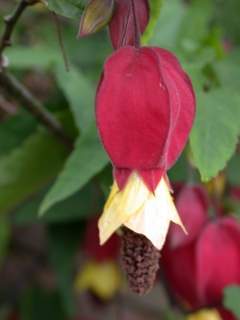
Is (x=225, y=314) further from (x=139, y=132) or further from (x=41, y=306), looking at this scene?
(x=41, y=306)

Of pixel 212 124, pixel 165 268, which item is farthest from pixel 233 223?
pixel 212 124

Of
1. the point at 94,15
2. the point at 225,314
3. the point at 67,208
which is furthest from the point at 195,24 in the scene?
the point at 94,15

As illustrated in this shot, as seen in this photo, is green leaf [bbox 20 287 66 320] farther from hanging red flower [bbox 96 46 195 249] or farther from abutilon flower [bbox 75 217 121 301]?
hanging red flower [bbox 96 46 195 249]

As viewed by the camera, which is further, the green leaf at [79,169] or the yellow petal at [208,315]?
the yellow petal at [208,315]

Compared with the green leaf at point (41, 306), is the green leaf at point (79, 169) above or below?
above

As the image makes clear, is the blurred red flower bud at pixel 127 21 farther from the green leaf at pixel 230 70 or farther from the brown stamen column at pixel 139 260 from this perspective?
the green leaf at pixel 230 70

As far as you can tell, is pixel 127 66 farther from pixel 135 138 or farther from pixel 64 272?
pixel 64 272

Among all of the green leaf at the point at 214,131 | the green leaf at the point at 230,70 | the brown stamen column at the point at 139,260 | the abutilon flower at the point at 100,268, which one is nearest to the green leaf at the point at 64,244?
the abutilon flower at the point at 100,268

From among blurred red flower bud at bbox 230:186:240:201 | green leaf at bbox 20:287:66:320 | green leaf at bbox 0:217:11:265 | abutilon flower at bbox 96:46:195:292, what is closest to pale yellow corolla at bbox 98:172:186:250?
abutilon flower at bbox 96:46:195:292
